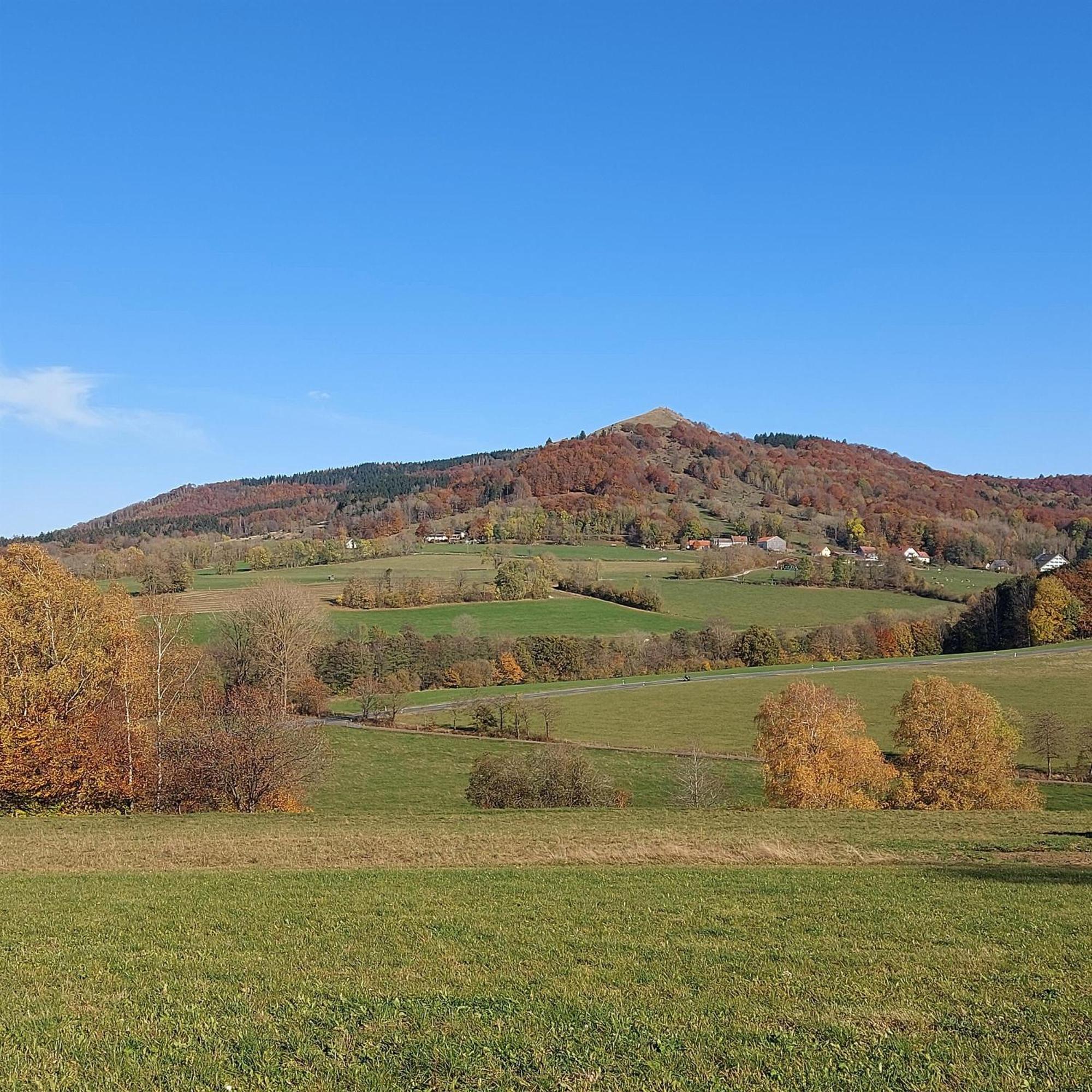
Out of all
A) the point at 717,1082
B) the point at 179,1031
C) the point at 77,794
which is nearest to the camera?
the point at 717,1082

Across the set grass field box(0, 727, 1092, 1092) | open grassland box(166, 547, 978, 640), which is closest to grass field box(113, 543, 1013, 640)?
open grassland box(166, 547, 978, 640)

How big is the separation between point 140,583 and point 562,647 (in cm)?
4958

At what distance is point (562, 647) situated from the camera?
102 meters

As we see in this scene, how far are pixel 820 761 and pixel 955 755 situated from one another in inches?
347

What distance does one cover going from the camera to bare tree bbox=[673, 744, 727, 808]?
50594 millimetres

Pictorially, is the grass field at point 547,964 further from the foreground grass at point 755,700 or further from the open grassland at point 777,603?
the open grassland at point 777,603

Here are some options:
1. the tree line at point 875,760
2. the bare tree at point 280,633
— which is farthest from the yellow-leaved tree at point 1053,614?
the bare tree at point 280,633

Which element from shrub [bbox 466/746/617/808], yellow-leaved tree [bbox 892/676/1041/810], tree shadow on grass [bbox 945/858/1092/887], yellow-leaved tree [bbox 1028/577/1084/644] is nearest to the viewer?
tree shadow on grass [bbox 945/858/1092/887]

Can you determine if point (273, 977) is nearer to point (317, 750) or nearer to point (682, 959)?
point (682, 959)

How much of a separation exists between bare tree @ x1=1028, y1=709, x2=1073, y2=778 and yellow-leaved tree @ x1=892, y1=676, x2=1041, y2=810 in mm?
9928

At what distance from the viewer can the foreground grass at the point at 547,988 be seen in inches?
306

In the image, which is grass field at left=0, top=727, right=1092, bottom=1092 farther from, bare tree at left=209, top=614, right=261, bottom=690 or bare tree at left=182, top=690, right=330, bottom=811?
bare tree at left=209, top=614, right=261, bottom=690

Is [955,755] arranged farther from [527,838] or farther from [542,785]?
[527,838]

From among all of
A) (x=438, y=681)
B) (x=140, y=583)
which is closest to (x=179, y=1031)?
(x=438, y=681)
